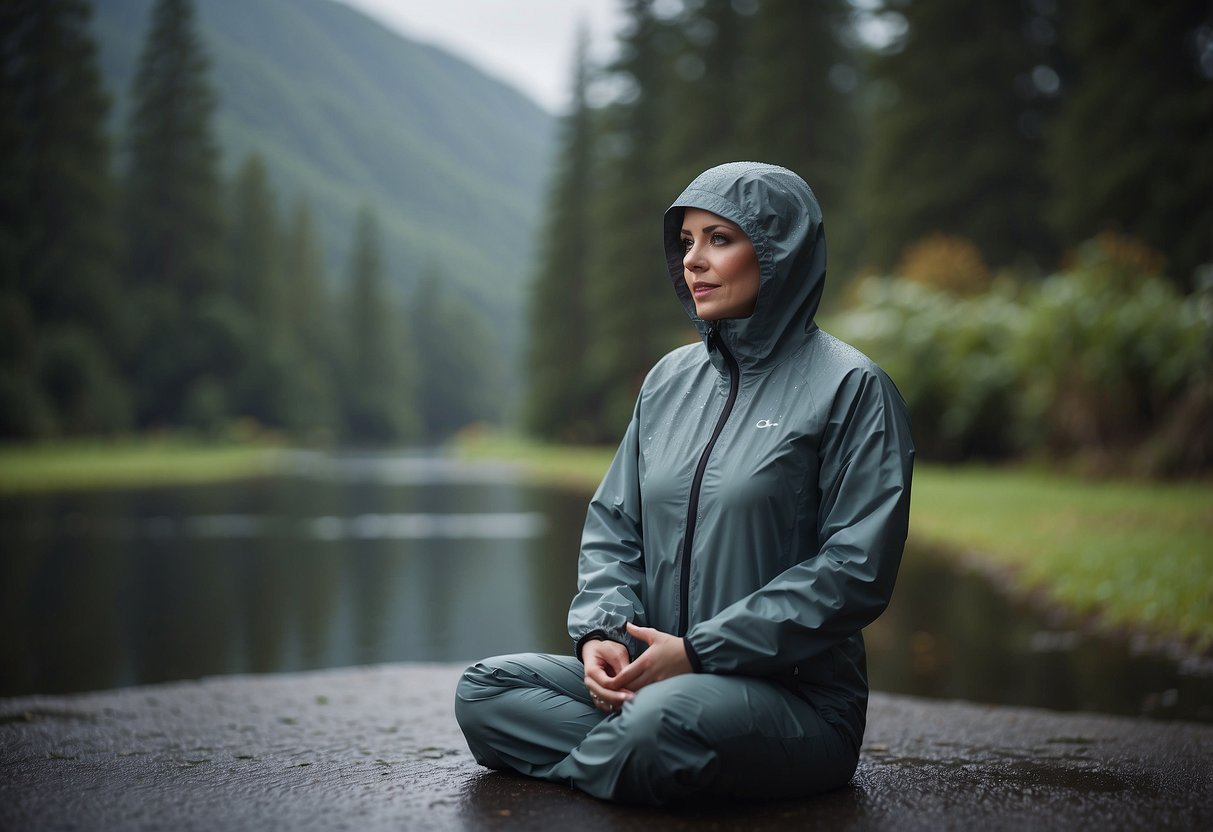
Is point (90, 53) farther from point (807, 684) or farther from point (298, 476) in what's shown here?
point (807, 684)

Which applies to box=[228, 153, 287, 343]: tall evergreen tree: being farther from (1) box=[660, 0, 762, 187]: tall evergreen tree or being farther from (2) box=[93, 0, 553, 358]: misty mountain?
(1) box=[660, 0, 762, 187]: tall evergreen tree

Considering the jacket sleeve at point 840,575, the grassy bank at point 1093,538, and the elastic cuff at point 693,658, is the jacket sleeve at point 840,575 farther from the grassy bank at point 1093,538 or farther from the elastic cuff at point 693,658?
the grassy bank at point 1093,538

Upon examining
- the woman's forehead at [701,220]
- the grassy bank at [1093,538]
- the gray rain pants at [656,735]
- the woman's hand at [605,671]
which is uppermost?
the woman's forehead at [701,220]

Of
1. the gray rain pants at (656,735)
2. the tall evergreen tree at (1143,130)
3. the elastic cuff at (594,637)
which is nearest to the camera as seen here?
the gray rain pants at (656,735)

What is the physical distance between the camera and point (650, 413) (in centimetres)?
321

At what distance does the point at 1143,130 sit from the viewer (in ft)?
77.5

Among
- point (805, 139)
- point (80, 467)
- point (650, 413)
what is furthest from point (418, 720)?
point (805, 139)

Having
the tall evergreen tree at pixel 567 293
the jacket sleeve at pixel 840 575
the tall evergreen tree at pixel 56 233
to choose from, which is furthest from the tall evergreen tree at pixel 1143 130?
the tall evergreen tree at pixel 56 233

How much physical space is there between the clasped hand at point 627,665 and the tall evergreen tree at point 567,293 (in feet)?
123

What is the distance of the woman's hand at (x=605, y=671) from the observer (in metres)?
2.78

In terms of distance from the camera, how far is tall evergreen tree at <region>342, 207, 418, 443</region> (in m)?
69.4

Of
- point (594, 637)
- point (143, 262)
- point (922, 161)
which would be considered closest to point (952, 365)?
point (922, 161)

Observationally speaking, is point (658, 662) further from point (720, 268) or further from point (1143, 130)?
point (1143, 130)

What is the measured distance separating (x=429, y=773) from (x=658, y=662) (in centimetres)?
87
